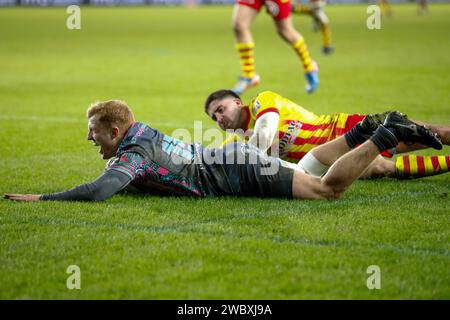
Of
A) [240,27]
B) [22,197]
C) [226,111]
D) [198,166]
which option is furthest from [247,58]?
[22,197]

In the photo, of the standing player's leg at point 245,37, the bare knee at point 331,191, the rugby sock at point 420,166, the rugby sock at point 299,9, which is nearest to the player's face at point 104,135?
the bare knee at point 331,191

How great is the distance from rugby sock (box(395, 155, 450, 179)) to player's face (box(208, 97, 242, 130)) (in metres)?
1.39

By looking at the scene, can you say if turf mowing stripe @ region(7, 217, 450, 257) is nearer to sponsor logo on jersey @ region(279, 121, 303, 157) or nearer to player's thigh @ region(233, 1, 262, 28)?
sponsor logo on jersey @ region(279, 121, 303, 157)

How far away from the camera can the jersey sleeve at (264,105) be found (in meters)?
6.75

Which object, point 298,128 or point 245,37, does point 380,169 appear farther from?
point 245,37

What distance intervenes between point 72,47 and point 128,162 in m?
17.1

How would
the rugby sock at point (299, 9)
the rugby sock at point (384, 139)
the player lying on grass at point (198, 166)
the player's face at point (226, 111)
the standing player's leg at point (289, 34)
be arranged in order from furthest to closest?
the rugby sock at point (299, 9)
the standing player's leg at point (289, 34)
the player's face at point (226, 111)
the player lying on grass at point (198, 166)
the rugby sock at point (384, 139)

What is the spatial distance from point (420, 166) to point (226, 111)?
5.40 feet

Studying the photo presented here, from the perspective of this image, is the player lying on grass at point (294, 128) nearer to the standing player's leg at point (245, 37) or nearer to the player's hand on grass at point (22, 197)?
the player's hand on grass at point (22, 197)

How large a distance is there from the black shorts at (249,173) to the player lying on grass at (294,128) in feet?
2.07

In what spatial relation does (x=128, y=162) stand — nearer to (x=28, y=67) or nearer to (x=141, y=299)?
(x=141, y=299)

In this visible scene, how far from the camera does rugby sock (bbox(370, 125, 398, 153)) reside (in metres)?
5.64
